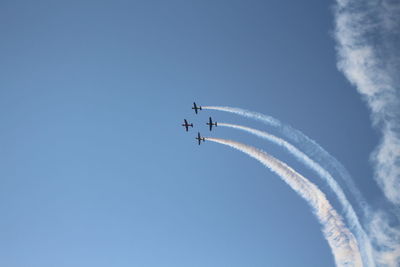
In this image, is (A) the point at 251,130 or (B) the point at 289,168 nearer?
(B) the point at 289,168

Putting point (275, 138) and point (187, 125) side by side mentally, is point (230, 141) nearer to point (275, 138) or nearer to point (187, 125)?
point (275, 138)

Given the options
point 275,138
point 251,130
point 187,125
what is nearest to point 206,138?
point 187,125

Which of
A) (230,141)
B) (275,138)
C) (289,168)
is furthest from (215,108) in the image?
(289,168)

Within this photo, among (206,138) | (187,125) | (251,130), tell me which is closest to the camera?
(251,130)

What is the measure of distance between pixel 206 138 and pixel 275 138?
23748mm

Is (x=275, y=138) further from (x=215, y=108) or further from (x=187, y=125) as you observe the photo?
(x=187, y=125)

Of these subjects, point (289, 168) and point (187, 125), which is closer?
point (289, 168)

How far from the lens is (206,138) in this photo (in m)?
89.1

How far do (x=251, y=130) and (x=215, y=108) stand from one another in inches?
420

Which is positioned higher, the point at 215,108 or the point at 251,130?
the point at 215,108

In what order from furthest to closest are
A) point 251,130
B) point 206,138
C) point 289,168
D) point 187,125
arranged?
point 187,125
point 206,138
point 251,130
point 289,168

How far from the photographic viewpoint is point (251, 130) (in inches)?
A: 2945

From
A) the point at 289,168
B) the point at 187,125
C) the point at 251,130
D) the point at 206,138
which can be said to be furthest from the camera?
the point at 187,125

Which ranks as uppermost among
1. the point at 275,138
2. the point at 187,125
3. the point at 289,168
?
the point at 187,125
